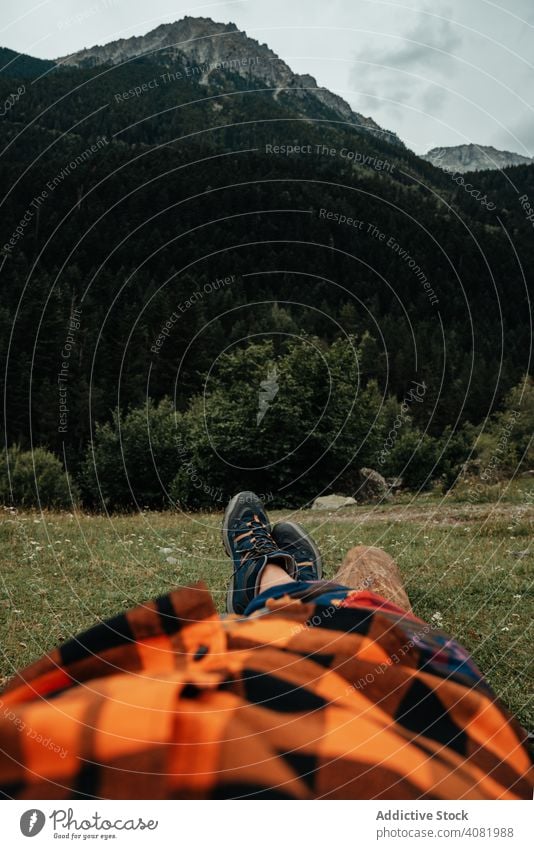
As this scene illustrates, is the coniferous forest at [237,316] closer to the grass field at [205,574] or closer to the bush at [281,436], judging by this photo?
the bush at [281,436]

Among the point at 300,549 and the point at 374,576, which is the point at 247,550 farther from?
the point at 374,576

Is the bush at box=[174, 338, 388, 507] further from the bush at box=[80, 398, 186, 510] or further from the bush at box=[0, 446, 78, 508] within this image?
the bush at box=[0, 446, 78, 508]

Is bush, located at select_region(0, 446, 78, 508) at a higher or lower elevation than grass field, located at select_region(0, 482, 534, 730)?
lower

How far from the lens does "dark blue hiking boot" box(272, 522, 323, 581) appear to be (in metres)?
3.41

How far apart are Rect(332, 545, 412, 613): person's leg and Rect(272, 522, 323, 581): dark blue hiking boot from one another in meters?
0.71

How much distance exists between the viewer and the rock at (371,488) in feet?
69.8

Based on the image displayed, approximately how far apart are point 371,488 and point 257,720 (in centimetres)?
2133

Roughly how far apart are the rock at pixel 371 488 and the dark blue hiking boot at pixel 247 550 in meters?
16.8

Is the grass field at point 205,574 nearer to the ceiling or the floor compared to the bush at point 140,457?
nearer to the ceiling

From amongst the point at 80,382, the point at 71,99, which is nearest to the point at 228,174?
the point at 80,382

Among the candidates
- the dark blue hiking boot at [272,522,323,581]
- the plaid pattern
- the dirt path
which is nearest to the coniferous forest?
the dirt path

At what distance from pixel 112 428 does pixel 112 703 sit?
42.5 m

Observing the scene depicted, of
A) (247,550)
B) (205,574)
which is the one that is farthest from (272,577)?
(205,574)

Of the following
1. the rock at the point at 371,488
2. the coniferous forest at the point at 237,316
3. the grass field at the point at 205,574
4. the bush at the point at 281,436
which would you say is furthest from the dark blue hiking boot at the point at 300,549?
the bush at the point at 281,436
